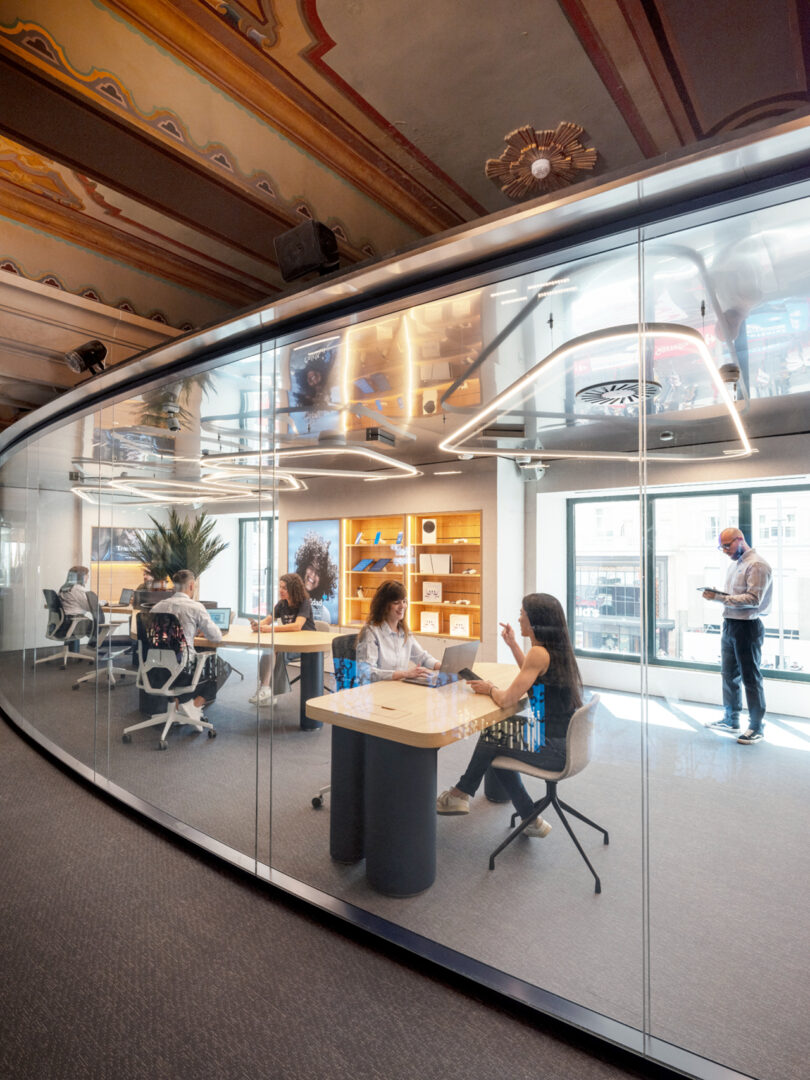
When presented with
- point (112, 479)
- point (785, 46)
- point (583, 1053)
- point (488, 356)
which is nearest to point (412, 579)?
point (488, 356)

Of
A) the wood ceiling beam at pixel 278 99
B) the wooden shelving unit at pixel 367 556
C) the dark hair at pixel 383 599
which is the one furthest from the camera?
the wooden shelving unit at pixel 367 556

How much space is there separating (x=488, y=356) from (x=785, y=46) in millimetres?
1470

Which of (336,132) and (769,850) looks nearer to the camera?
(769,850)

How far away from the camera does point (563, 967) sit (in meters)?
2.07

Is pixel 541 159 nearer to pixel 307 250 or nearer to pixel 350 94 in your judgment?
pixel 350 94

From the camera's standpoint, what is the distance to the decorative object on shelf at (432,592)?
8.72 feet

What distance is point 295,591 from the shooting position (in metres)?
3.21

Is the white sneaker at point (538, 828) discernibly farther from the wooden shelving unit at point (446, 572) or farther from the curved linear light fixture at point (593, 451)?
the curved linear light fixture at point (593, 451)

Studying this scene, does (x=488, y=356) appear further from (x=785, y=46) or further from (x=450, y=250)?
(x=785, y=46)

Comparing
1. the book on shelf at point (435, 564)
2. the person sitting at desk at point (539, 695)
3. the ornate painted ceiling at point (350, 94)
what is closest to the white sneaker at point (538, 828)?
the person sitting at desk at point (539, 695)

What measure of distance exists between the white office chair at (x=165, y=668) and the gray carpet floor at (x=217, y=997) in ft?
2.90

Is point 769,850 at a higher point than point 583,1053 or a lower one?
higher

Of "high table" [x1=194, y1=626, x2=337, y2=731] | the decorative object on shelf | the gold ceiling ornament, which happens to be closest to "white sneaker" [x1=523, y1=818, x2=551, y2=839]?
the decorative object on shelf

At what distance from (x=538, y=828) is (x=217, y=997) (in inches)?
56.8
